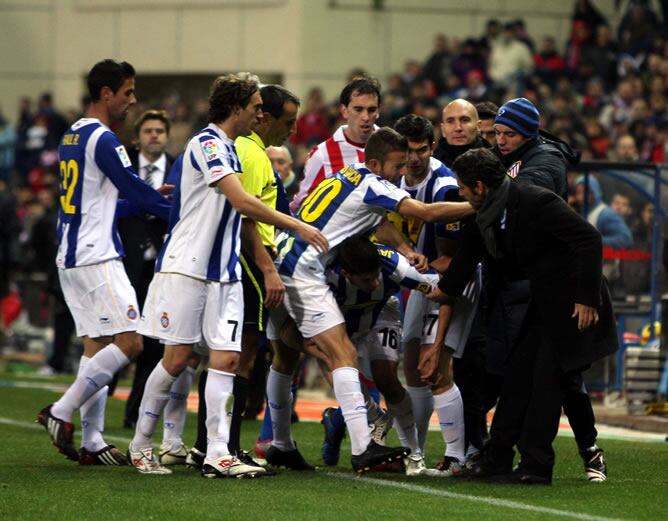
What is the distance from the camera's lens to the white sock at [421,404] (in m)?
9.64

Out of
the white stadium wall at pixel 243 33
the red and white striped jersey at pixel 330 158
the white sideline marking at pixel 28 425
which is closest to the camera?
the red and white striped jersey at pixel 330 158

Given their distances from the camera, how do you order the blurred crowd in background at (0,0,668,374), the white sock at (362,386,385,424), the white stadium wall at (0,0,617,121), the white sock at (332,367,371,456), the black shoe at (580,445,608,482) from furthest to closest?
the white stadium wall at (0,0,617,121), the blurred crowd in background at (0,0,668,374), the white sock at (362,386,385,424), the black shoe at (580,445,608,482), the white sock at (332,367,371,456)

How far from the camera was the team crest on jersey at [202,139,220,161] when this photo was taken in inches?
339

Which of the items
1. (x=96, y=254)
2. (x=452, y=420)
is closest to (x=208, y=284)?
(x=96, y=254)

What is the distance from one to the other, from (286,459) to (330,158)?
223 centimetres

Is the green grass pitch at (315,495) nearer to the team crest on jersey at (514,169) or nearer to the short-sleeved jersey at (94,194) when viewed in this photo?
the short-sleeved jersey at (94,194)

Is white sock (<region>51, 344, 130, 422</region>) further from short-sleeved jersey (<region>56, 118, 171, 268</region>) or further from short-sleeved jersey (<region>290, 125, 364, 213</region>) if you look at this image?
short-sleeved jersey (<region>290, 125, 364, 213</region>)

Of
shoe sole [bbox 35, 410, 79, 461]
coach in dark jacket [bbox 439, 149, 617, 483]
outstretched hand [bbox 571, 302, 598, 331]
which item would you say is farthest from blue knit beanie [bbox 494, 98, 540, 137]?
shoe sole [bbox 35, 410, 79, 461]

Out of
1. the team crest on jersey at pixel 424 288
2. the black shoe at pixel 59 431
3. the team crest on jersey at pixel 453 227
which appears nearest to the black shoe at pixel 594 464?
the team crest on jersey at pixel 424 288

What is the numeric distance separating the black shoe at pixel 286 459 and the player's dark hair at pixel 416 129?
2002 mm

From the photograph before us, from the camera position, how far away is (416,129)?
9.24 m

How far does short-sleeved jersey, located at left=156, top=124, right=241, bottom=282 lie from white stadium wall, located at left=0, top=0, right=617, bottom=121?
17.9 metres

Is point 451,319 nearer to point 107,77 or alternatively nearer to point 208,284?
point 208,284

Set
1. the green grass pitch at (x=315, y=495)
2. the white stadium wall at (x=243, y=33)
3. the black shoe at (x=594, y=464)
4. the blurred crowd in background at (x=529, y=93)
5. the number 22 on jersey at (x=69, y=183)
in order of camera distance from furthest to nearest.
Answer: the white stadium wall at (x=243, y=33) < the blurred crowd in background at (x=529, y=93) < the number 22 on jersey at (x=69, y=183) < the black shoe at (x=594, y=464) < the green grass pitch at (x=315, y=495)
